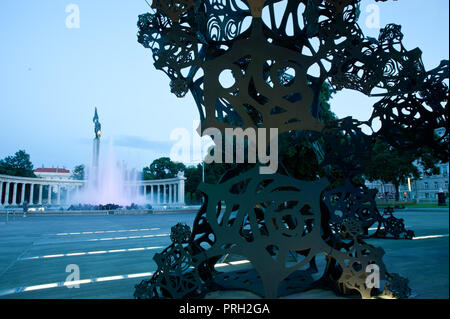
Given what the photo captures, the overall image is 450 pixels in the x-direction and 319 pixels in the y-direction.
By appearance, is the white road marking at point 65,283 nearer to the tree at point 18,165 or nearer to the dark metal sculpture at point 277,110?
the dark metal sculpture at point 277,110

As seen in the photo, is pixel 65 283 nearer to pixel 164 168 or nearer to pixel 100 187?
pixel 100 187

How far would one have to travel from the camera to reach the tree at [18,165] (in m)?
75.6

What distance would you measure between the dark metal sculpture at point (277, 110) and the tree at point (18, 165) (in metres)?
85.1

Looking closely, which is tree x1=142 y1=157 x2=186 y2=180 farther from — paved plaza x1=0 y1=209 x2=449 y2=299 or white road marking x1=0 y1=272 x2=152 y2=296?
white road marking x1=0 y1=272 x2=152 y2=296

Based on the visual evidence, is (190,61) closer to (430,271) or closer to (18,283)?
(18,283)

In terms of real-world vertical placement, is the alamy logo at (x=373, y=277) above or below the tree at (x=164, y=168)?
below

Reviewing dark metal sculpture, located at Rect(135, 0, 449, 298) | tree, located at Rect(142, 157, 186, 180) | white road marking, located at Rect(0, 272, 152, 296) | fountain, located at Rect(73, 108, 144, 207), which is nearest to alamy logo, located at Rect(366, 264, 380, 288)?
dark metal sculpture, located at Rect(135, 0, 449, 298)

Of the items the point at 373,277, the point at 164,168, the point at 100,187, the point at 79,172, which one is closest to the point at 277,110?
the point at 373,277

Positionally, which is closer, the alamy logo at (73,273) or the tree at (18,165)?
the alamy logo at (73,273)

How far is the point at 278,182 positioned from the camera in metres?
5.14

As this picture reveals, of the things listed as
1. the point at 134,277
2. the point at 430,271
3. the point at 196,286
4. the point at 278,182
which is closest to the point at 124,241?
the point at 134,277

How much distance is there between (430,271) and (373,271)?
3195mm

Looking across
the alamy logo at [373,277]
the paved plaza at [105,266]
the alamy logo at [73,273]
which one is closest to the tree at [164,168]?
the paved plaza at [105,266]

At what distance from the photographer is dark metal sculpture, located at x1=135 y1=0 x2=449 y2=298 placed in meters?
5.00
